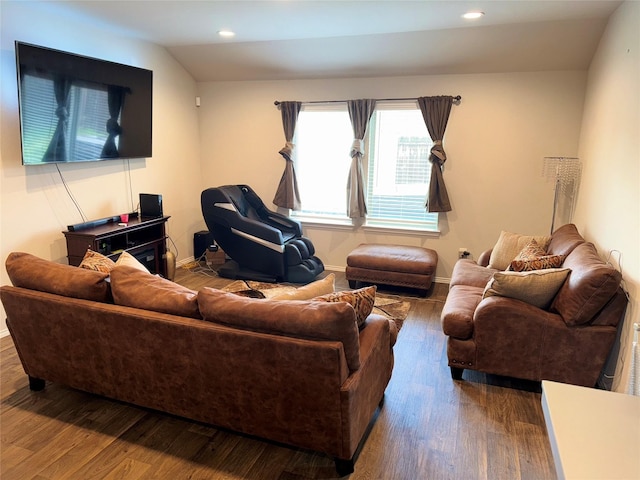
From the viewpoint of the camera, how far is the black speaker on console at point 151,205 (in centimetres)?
473

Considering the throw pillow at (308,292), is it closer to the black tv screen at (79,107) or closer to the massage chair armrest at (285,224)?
the black tv screen at (79,107)

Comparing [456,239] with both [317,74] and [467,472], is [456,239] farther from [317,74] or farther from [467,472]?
A: [467,472]

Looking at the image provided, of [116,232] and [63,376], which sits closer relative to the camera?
[63,376]

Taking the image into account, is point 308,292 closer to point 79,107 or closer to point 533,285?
point 533,285

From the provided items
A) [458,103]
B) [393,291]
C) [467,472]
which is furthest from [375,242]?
[467,472]

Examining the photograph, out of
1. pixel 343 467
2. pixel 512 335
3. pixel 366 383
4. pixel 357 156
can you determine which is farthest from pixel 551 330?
pixel 357 156

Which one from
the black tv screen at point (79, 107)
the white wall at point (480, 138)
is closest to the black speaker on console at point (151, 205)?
the black tv screen at point (79, 107)

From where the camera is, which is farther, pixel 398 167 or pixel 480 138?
pixel 398 167

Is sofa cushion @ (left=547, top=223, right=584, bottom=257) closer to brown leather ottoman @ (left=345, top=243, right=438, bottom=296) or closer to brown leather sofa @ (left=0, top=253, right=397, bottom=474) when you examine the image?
brown leather ottoman @ (left=345, top=243, right=438, bottom=296)

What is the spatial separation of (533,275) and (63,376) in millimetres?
2889

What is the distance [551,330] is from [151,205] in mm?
3894

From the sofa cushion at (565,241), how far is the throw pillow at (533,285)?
645 mm

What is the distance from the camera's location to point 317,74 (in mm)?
5254

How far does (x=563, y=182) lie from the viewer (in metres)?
4.42
